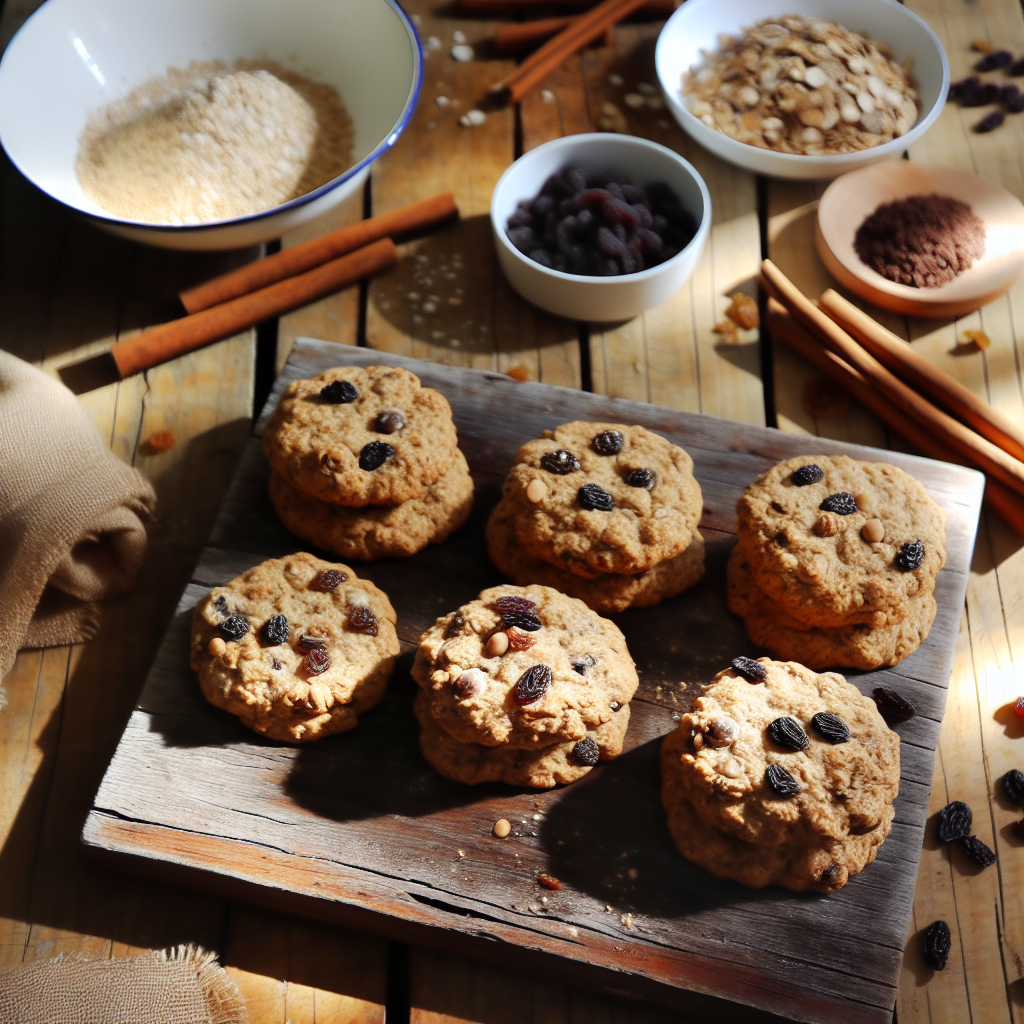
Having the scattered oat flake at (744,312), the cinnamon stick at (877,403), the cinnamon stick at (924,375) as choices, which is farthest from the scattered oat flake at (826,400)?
the scattered oat flake at (744,312)

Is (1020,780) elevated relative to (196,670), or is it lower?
lower

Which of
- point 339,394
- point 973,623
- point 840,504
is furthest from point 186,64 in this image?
point 973,623

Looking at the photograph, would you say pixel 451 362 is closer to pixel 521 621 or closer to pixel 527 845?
pixel 521 621

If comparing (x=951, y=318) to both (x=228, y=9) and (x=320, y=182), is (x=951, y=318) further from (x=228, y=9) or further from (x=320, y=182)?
(x=228, y=9)

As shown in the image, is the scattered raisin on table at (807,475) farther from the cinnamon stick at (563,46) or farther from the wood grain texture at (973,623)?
the cinnamon stick at (563,46)

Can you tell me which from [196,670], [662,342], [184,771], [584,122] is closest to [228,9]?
[584,122]

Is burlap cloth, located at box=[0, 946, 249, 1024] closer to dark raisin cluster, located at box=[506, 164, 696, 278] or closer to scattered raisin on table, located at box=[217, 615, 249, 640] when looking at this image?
scattered raisin on table, located at box=[217, 615, 249, 640]
